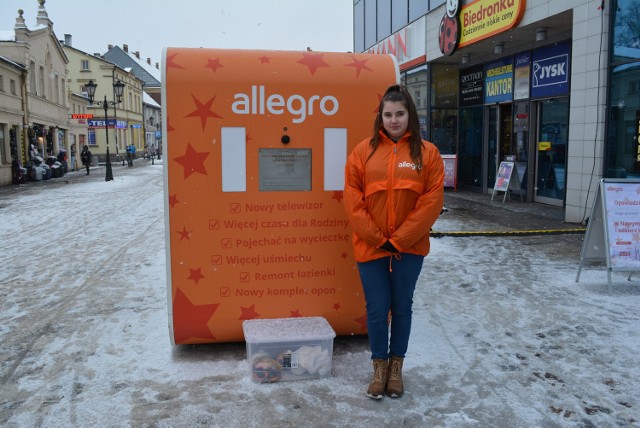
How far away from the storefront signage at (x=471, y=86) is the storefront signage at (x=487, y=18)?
2.37 m

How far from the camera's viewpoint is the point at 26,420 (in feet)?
10.8

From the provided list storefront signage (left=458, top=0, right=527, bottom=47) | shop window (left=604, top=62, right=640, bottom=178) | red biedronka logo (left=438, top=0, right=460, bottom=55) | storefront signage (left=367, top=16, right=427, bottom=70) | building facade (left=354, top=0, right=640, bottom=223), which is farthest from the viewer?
storefront signage (left=367, top=16, right=427, bottom=70)

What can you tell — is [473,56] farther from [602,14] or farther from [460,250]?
[460,250]

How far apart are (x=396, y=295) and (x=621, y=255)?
356 cm

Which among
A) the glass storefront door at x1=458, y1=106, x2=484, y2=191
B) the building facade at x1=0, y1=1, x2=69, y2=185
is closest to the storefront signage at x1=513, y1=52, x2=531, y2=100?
the glass storefront door at x1=458, y1=106, x2=484, y2=191

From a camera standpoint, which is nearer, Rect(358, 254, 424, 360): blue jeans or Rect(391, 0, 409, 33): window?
Rect(358, 254, 424, 360): blue jeans

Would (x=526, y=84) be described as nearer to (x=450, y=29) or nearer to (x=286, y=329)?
(x=450, y=29)

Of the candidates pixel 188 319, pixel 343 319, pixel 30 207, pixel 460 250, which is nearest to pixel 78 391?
pixel 188 319

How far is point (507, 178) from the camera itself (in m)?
14.4

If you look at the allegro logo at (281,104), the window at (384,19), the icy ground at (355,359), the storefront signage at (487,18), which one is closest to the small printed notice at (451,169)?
the storefront signage at (487,18)

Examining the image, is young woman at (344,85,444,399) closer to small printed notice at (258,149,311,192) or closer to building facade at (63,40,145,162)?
small printed notice at (258,149,311,192)

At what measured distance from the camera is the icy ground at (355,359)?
3.37 metres

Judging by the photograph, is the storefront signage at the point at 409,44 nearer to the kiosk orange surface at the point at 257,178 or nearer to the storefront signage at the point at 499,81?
the storefront signage at the point at 499,81

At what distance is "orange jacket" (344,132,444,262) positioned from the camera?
341 centimetres
